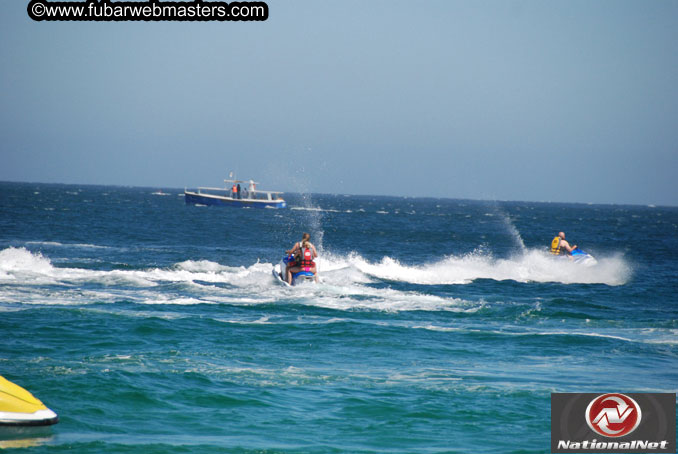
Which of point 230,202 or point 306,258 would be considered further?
point 230,202

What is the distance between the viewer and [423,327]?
1764 cm

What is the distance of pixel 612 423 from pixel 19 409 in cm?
774

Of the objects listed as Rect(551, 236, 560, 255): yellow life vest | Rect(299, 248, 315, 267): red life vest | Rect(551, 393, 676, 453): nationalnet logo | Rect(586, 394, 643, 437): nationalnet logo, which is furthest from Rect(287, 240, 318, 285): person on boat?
Rect(551, 236, 560, 255): yellow life vest

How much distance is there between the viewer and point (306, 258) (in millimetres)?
22875

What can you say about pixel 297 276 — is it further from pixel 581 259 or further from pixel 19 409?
pixel 581 259

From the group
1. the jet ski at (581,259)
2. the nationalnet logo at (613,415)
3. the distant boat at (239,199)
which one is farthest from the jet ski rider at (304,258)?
the distant boat at (239,199)

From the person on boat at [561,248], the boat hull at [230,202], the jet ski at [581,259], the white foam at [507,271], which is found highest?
the boat hull at [230,202]

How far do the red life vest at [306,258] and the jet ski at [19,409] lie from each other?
13.7m

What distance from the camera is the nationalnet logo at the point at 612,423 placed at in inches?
369

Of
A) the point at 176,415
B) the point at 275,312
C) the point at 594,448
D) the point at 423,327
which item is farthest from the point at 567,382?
the point at 275,312

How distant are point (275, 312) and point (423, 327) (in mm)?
3965

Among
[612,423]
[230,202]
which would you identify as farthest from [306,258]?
[230,202]

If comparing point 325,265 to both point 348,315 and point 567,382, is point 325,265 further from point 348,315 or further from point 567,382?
point 567,382

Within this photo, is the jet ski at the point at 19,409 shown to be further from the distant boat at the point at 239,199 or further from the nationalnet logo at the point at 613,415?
the distant boat at the point at 239,199
